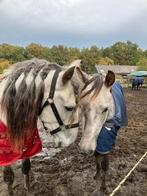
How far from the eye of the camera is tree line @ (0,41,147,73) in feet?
264

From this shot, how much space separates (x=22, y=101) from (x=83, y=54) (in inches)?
3297

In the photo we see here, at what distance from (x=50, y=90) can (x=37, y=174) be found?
2.41m

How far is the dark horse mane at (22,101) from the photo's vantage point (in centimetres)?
337

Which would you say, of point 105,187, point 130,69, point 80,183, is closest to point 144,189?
point 105,187

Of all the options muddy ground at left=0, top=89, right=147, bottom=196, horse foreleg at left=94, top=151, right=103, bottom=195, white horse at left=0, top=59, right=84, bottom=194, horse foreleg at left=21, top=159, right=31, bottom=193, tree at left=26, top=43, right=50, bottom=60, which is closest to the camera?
white horse at left=0, top=59, right=84, bottom=194

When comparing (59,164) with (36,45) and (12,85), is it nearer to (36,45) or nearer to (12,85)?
(12,85)

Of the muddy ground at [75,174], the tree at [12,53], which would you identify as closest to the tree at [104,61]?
the tree at [12,53]

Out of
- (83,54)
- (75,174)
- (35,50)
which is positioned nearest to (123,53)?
(83,54)

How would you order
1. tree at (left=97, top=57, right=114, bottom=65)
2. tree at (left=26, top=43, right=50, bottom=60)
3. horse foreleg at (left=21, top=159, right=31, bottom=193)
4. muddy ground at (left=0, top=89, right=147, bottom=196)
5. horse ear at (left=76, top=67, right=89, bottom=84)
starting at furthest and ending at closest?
tree at (left=97, top=57, right=114, bottom=65) → tree at (left=26, top=43, right=50, bottom=60) → muddy ground at (left=0, top=89, right=147, bottom=196) → horse foreleg at (left=21, top=159, right=31, bottom=193) → horse ear at (left=76, top=67, right=89, bottom=84)

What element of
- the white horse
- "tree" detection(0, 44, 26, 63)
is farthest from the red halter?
"tree" detection(0, 44, 26, 63)

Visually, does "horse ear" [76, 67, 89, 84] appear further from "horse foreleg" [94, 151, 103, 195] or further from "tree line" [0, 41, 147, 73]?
"tree line" [0, 41, 147, 73]

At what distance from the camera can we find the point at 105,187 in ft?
15.3

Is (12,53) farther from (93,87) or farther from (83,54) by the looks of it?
(93,87)

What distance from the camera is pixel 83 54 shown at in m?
86.2
